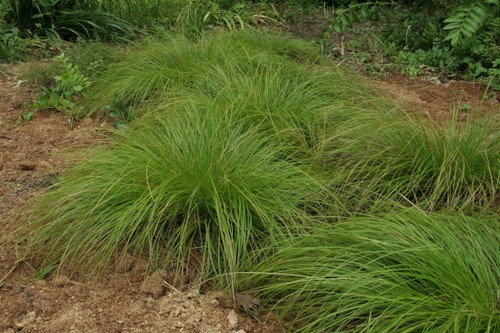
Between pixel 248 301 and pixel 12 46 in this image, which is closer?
pixel 248 301

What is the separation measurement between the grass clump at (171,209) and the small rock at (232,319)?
0.16 m

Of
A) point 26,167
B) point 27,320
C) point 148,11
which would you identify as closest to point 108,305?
point 27,320

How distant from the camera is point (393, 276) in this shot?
6.57 feet

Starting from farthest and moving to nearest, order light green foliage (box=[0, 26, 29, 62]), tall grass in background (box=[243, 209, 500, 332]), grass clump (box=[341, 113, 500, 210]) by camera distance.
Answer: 1. light green foliage (box=[0, 26, 29, 62])
2. grass clump (box=[341, 113, 500, 210])
3. tall grass in background (box=[243, 209, 500, 332])

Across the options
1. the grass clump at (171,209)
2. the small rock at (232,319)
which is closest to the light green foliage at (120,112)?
the grass clump at (171,209)

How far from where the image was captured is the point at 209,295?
226 centimetres

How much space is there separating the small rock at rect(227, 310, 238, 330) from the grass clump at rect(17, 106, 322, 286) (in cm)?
16

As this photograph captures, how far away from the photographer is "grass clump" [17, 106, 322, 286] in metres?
2.38

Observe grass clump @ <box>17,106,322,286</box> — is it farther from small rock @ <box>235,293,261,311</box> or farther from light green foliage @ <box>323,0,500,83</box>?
light green foliage @ <box>323,0,500,83</box>

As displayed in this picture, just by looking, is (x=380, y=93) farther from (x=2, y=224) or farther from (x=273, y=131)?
(x=2, y=224)

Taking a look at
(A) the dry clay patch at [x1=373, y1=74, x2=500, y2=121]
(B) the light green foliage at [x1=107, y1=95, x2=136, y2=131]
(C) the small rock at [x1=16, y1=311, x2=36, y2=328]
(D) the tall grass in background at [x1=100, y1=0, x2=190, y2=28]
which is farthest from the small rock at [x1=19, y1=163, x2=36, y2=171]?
(D) the tall grass in background at [x1=100, y1=0, x2=190, y2=28]

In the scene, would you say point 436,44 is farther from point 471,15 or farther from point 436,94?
point 471,15

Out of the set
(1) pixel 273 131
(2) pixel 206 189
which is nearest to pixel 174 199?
(2) pixel 206 189

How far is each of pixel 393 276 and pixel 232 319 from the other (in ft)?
2.44
